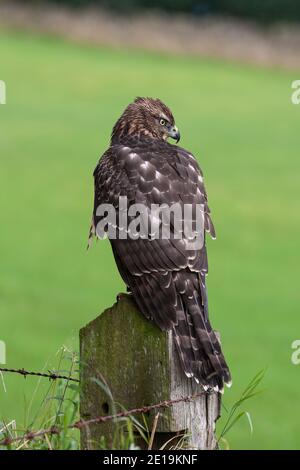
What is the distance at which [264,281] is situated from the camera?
16.1 metres

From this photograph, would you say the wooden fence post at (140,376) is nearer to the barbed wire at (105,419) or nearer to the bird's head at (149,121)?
the barbed wire at (105,419)

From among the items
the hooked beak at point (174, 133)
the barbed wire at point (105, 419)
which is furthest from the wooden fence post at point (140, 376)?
the hooked beak at point (174, 133)

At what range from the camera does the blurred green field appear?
12.3 metres

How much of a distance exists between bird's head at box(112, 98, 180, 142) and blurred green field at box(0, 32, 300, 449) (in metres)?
1.13

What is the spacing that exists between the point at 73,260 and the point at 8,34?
29.3m

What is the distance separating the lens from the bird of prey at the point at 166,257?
3.76m

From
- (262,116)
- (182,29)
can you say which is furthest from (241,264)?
(182,29)

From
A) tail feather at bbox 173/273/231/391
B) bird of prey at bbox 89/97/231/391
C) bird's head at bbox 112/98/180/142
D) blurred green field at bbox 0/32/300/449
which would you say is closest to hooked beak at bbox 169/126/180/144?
bird's head at bbox 112/98/180/142

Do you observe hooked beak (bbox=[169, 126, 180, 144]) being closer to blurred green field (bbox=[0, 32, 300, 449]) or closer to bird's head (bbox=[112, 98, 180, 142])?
bird's head (bbox=[112, 98, 180, 142])

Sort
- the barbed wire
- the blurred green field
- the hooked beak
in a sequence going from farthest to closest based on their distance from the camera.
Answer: the blurred green field → the hooked beak → the barbed wire

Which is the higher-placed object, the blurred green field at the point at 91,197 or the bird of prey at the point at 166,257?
the blurred green field at the point at 91,197

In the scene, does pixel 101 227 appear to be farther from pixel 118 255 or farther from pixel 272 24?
pixel 272 24

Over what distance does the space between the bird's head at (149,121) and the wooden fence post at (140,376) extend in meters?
1.61

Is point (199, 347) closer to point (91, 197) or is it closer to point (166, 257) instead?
point (166, 257)
